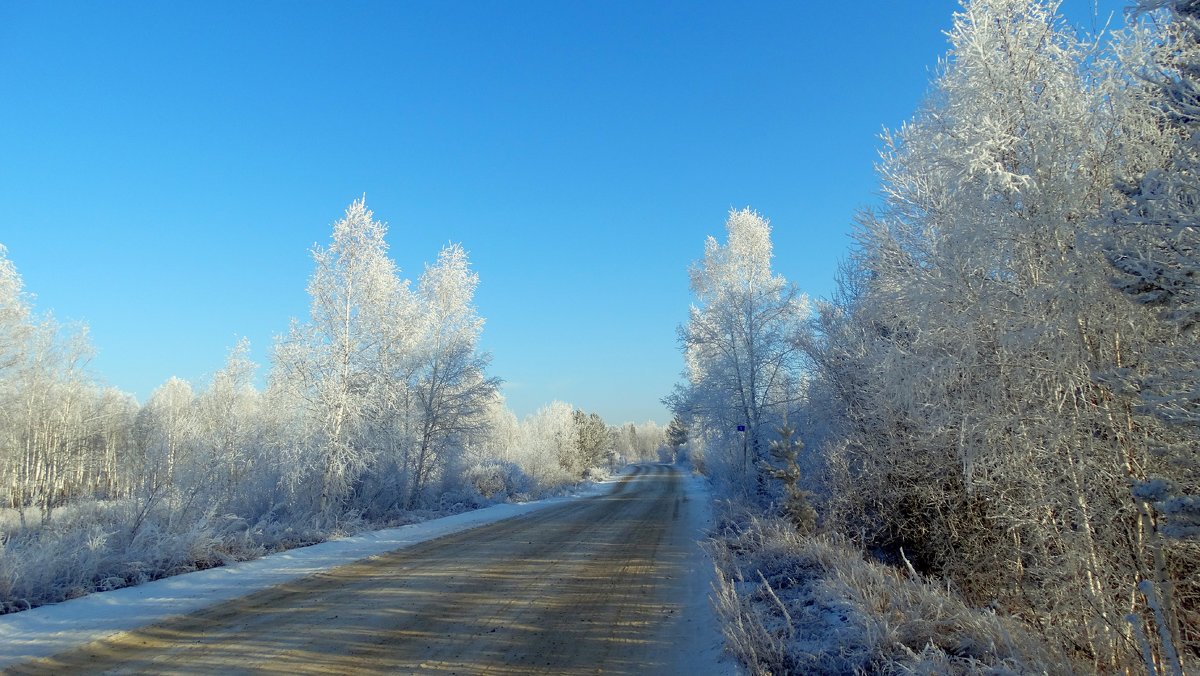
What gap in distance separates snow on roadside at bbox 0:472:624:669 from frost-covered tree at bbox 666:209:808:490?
12.6m

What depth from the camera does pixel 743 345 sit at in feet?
71.5

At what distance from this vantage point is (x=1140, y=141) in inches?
179

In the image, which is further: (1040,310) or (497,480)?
(497,480)

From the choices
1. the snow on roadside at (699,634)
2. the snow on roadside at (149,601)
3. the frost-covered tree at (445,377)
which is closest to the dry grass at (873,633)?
the snow on roadside at (699,634)

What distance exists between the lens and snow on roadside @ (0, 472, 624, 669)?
19.4 ft

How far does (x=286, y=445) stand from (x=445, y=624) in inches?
524

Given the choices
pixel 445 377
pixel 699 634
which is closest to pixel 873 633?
pixel 699 634

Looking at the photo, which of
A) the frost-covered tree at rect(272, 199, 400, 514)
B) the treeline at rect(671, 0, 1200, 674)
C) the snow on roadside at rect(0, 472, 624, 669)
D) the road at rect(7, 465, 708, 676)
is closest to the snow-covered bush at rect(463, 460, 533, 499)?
the frost-covered tree at rect(272, 199, 400, 514)

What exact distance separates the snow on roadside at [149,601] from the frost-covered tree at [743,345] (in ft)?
41.4

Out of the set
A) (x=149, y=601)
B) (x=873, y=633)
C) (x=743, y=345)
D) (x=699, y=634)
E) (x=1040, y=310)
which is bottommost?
(x=699, y=634)

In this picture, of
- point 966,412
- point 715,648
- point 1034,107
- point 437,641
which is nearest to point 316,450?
point 437,641

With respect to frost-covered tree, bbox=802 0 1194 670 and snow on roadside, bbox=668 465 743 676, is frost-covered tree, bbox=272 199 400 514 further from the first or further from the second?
frost-covered tree, bbox=802 0 1194 670

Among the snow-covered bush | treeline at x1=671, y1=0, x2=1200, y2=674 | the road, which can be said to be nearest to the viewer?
treeline at x1=671, y1=0, x2=1200, y2=674

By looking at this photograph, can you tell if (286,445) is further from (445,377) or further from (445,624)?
(445,624)
